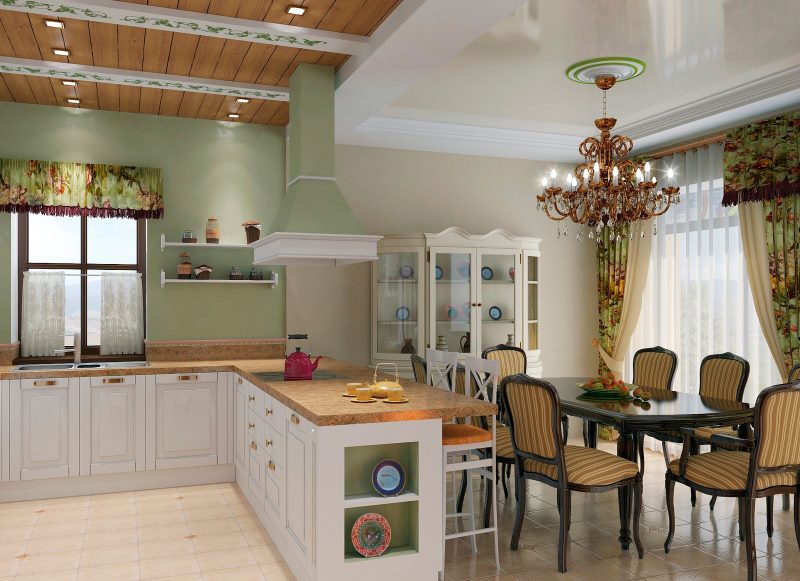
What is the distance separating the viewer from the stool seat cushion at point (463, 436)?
11.3 ft

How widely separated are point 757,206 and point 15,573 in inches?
209

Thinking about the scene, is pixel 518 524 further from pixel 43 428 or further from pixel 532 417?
pixel 43 428

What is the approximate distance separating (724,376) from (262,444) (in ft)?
10.2

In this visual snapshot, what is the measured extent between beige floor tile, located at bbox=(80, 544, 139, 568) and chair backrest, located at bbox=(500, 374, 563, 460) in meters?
2.12

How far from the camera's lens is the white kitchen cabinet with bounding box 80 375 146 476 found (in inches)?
193

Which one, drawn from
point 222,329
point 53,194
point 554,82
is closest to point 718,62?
point 554,82

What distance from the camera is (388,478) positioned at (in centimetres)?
305

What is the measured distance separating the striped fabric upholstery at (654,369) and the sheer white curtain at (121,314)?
12.8 ft

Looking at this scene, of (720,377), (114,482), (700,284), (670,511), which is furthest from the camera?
(700,284)

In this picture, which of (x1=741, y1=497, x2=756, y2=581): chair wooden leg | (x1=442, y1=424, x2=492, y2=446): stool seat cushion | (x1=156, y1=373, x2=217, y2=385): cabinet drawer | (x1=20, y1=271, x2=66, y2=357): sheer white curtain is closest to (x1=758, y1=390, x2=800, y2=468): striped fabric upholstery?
(x1=741, y1=497, x2=756, y2=581): chair wooden leg

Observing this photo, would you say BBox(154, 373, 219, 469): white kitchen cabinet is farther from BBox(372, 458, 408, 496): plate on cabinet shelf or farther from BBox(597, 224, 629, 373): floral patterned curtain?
BBox(597, 224, 629, 373): floral patterned curtain

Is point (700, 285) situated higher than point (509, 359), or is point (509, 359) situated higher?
point (700, 285)

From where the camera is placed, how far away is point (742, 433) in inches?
175

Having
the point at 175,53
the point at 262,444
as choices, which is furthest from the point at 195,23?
the point at 262,444
